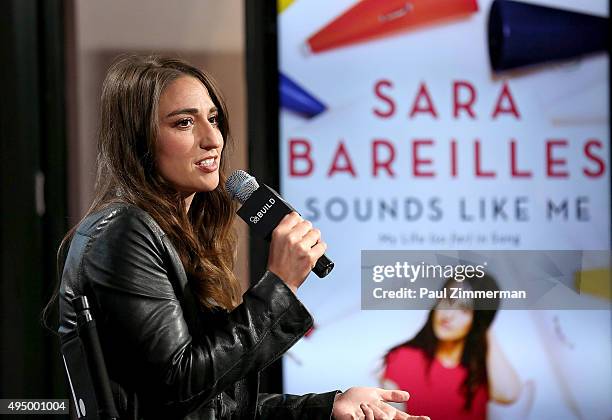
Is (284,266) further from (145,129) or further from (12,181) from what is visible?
(12,181)

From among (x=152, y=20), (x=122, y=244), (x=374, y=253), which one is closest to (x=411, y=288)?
(x=374, y=253)

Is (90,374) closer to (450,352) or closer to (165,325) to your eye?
(165,325)

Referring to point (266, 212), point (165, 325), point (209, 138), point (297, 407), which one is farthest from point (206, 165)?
point (297, 407)

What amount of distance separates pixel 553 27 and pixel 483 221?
0.69 m

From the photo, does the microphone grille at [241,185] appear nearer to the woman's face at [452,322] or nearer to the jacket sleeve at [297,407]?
the jacket sleeve at [297,407]

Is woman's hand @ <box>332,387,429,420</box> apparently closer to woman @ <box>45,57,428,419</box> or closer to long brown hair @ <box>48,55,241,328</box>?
woman @ <box>45,57,428,419</box>

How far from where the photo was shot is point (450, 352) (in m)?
3.22

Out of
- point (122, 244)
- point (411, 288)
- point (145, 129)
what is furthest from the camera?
point (411, 288)

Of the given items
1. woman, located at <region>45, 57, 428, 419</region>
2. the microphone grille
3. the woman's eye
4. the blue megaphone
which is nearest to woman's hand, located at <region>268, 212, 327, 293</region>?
woman, located at <region>45, 57, 428, 419</region>

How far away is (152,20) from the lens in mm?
3418

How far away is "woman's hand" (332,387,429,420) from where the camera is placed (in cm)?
160

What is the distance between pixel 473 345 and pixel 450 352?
0.26 feet

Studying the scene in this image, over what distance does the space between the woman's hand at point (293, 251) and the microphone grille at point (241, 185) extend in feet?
0.47

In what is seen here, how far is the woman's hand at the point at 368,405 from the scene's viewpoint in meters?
1.60
